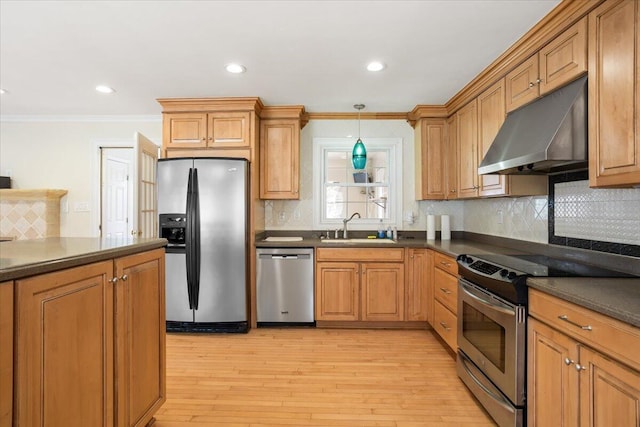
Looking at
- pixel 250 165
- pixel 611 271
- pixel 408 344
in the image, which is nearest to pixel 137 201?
pixel 250 165

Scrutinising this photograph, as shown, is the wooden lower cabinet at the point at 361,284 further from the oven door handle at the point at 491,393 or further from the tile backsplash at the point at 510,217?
the oven door handle at the point at 491,393

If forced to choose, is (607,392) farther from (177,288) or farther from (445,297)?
(177,288)

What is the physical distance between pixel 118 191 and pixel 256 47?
4.05m

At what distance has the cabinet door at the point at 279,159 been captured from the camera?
3.84 metres

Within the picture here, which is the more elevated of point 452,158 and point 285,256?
point 452,158

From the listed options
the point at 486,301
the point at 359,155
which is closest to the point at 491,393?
the point at 486,301

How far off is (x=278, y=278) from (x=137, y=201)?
1579 millimetres

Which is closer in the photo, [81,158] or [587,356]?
[587,356]

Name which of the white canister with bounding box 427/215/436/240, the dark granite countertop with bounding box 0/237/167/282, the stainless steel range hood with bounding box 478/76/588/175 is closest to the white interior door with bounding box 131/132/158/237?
the dark granite countertop with bounding box 0/237/167/282

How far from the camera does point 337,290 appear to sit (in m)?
3.55

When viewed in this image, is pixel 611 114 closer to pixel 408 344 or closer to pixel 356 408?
pixel 356 408

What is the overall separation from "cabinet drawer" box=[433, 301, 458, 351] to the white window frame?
1.27 m

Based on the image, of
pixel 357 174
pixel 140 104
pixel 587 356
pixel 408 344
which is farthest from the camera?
pixel 357 174

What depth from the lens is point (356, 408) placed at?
2150mm
